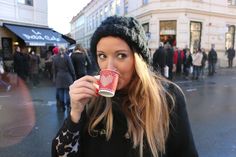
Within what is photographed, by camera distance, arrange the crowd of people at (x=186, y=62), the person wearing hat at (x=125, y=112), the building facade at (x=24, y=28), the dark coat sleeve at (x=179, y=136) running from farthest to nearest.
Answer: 1. the building facade at (x=24, y=28)
2. the crowd of people at (x=186, y=62)
3. the dark coat sleeve at (x=179, y=136)
4. the person wearing hat at (x=125, y=112)

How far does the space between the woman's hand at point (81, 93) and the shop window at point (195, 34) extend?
23227mm

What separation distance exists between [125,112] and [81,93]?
301 millimetres

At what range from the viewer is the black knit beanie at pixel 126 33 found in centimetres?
166

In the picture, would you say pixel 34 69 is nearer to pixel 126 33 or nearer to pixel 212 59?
pixel 212 59

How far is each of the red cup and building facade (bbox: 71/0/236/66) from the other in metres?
21.5

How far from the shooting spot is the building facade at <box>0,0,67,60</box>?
16.8m

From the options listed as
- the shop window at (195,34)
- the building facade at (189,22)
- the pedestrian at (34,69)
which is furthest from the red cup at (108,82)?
the shop window at (195,34)

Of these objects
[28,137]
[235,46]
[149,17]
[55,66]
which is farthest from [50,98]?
[235,46]

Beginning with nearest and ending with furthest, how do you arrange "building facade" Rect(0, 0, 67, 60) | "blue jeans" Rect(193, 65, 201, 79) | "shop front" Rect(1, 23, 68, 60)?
"shop front" Rect(1, 23, 68, 60) → "building facade" Rect(0, 0, 67, 60) → "blue jeans" Rect(193, 65, 201, 79)

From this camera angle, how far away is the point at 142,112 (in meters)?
1.74

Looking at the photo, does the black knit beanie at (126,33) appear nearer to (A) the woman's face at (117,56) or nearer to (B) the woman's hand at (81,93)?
(A) the woman's face at (117,56)

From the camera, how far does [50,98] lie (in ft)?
35.7

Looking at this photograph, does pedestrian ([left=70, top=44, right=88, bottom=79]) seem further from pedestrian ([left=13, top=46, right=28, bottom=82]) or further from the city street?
pedestrian ([left=13, top=46, right=28, bottom=82])

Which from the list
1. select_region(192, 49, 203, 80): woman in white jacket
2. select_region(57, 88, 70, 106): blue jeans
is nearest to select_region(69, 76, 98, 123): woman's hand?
select_region(57, 88, 70, 106): blue jeans
